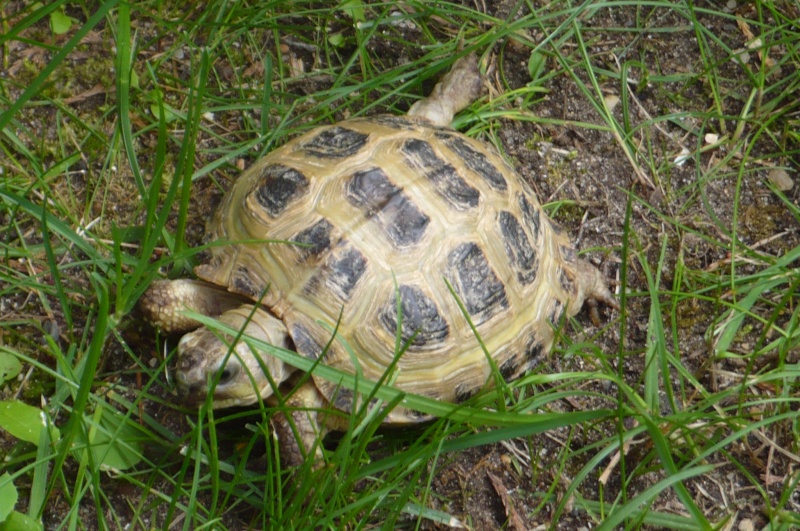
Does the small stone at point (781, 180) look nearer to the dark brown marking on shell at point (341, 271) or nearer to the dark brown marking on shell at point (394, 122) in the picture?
the dark brown marking on shell at point (394, 122)

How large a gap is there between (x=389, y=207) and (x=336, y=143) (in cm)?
38

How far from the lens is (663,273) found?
327 centimetres

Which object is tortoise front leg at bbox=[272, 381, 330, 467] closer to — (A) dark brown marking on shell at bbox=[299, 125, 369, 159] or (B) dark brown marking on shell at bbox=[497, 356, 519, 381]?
(B) dark brown marking on shell at bbox=[497, 356, 519, 381]

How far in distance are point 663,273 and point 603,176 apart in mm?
493

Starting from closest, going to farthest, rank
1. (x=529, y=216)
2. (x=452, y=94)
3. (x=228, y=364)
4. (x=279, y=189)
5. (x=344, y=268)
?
(x=228, y=364), (x=344, y=268), (x=279, y=189), (x=529, y=216), (x=452, y=94)

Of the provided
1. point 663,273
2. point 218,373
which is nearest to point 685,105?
point 663,273

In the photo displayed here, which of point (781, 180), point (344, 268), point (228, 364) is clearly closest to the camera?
point (228, 364)

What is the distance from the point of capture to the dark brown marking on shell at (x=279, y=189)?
259 cm

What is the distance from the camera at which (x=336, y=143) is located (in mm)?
2758

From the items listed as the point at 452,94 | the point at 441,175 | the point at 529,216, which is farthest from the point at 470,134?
the point at 441,175

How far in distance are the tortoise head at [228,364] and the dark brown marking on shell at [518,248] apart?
0.82 metres

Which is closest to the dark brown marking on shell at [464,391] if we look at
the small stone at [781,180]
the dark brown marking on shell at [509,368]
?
the dark brown marking on shell at [509,368]

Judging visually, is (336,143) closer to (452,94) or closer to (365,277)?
(365,277)

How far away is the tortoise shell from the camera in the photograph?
249cm
